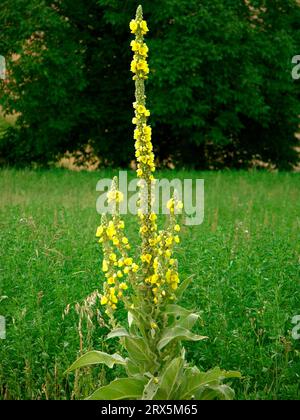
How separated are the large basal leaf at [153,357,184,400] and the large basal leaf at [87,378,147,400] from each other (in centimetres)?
11

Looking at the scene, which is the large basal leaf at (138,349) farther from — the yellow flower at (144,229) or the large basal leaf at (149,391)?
the yellow flower at (144,229)

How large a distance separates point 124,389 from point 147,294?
0.60 meters

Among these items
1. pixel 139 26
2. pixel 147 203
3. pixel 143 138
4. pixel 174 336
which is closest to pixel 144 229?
pixel 147 203

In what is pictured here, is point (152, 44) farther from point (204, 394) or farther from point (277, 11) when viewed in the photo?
point (204, 394)

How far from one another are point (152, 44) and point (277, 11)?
4927 millimetres

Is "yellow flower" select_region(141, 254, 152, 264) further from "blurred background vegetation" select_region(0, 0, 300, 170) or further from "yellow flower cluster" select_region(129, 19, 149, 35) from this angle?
"blurred background vegetation" select_region(0, 0, 300, 170)

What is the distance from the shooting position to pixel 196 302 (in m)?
6.83

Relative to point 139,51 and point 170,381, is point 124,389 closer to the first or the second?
point 170,381

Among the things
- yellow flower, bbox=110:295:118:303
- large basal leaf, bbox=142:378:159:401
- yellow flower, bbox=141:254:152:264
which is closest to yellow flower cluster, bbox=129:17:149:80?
yellow flower, bbox=141:254:152:264

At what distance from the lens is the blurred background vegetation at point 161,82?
789 inches

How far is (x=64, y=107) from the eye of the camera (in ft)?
70.6

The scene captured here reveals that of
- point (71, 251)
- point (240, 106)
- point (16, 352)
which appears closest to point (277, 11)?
point (240, 106)

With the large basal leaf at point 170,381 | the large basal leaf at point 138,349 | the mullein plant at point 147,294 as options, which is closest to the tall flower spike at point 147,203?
the mullein plant at point 147,294

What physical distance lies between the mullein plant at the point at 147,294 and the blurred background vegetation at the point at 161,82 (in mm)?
14840
